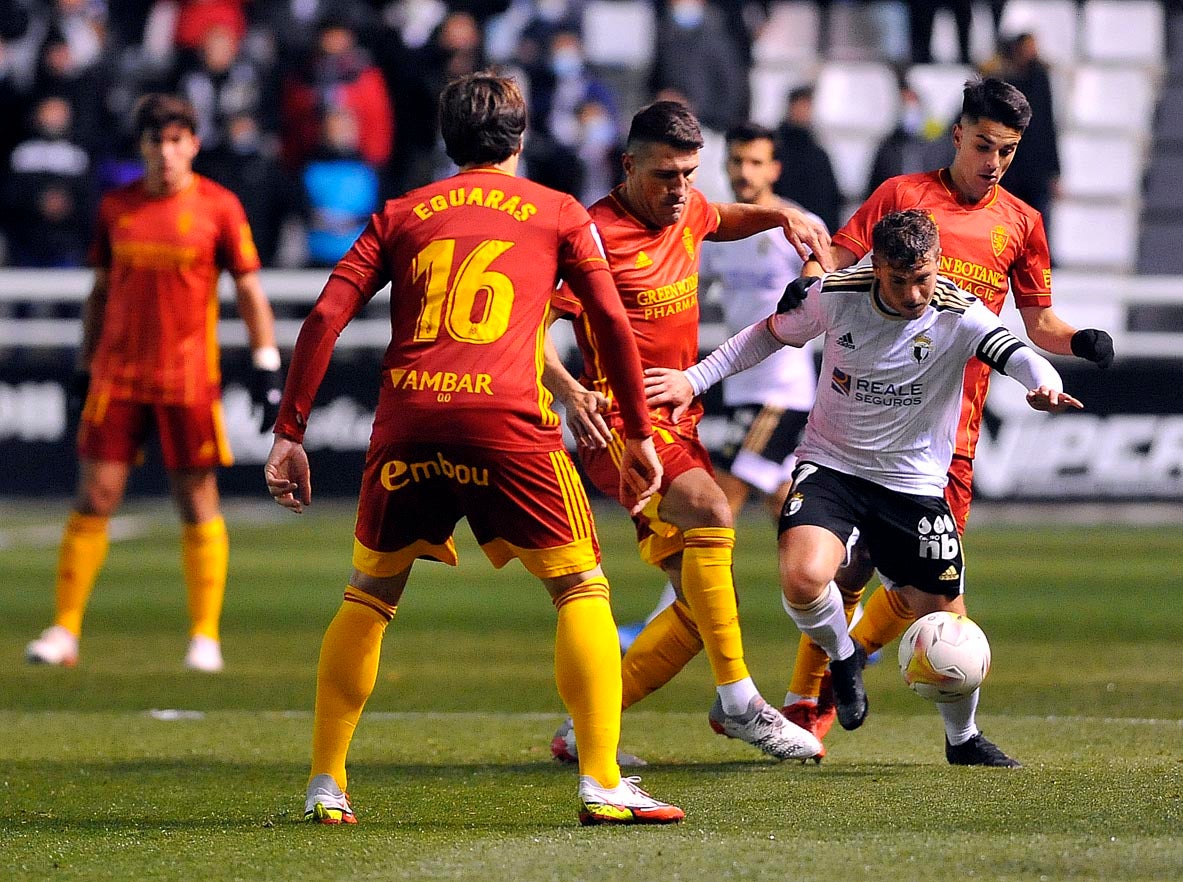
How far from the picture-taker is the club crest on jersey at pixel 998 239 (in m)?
6.77

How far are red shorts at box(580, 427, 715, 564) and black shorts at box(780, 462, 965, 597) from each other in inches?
→ 15.7

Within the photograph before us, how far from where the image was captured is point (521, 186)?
5301mm

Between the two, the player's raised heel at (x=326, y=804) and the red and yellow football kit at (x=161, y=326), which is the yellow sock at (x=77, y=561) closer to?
the red and yellow football kit at (x=161, y=326)

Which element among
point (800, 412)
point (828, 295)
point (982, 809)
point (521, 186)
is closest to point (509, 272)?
point (521, 186)

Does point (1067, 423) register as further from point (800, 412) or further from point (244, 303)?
point (244, 303)

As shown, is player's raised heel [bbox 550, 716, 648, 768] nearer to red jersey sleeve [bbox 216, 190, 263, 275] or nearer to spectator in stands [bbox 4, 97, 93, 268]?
red jersey sleeve [bbox 216, 190, 263, 275]

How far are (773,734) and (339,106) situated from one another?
11.9 m

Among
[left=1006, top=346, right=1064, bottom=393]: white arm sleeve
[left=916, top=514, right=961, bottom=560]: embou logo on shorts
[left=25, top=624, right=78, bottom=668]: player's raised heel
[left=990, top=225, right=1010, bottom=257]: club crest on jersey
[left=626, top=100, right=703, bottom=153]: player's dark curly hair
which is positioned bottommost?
[left=25, top=624, right=78, bottom=668]: player's raised heel

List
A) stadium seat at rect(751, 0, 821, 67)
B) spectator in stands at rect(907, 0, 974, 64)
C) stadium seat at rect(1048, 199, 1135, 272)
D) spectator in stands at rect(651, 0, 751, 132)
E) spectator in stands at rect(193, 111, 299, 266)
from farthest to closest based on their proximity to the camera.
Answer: stadium seat at rect(751, 0, 821, 67)
spectator in stands at rect(907, 0, 974, 64)
stadium seat at rect(1048, 199, 1135, 272)
spectator in stands at rect(651, 0, 751, 132)
spectator in stands at rect(193, 111, 299, 266)

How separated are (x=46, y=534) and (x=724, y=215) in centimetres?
955

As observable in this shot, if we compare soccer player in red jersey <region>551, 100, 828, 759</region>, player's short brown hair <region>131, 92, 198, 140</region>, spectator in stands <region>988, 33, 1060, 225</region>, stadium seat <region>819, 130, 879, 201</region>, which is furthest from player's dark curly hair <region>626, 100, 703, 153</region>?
stadium seat <region>819, 130, 879, 201</region>

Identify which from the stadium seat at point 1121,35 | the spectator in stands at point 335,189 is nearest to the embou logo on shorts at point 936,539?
the spectator in stands at point 335,189

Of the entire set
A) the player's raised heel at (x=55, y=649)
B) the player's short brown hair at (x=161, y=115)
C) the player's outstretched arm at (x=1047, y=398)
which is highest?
the player's short brown hair at (x=161, y=115)

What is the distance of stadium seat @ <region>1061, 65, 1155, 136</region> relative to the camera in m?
20.3
